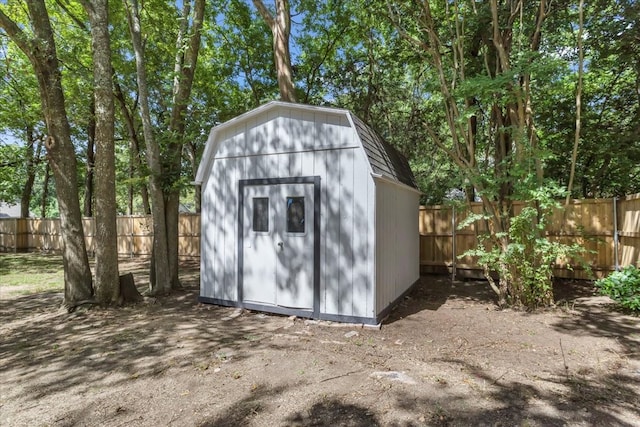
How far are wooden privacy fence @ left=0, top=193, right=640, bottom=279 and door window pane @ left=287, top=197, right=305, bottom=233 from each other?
326 cm

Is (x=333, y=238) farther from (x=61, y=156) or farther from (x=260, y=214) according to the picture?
(x=61, y=156)

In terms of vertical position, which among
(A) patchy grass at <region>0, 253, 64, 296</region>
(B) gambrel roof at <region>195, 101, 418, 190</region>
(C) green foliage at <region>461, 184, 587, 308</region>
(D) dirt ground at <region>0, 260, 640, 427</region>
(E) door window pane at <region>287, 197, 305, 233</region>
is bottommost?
(D) dirt ground at <region>0, 260, 640, 427</region>

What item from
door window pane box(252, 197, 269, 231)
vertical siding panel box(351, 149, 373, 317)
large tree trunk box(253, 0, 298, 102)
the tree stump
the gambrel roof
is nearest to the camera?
vertical siding panel box(351, 149, 373, 317)

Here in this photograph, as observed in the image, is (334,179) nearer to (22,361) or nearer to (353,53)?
(22,361)

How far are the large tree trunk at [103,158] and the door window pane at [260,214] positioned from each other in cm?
235

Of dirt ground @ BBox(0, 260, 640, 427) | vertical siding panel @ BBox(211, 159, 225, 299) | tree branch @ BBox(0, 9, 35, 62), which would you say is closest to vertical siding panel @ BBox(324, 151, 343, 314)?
dirt ground @ BBox(0, 260, 640, 427)

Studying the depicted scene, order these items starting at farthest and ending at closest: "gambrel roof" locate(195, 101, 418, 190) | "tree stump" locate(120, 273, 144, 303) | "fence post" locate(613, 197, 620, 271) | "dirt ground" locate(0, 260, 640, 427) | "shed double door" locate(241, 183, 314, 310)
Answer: "fence post" locate(613, 197, 620, 271)
"tree stump" locate(120, 273, 144, 303)
"shed double door" locate(241, 183, 314, 310)
"gambrel roof" locate(195, 101, 418, 190)
"dirt ground" locate(0, 260, 640, 427)

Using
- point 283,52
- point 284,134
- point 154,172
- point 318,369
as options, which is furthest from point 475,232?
point 154,172

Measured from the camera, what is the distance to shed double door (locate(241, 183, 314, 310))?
5078 mm

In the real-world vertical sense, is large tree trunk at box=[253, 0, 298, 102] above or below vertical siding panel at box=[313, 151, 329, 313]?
above

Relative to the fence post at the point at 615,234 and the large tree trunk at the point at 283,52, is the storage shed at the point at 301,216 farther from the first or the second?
the fence post at the point at 615,234

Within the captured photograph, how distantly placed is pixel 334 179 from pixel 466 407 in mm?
3146

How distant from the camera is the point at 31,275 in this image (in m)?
9.49

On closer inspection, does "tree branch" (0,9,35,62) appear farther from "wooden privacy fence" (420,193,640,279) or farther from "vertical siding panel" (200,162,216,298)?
"wooden privacy fence" (420,193,640,279)
